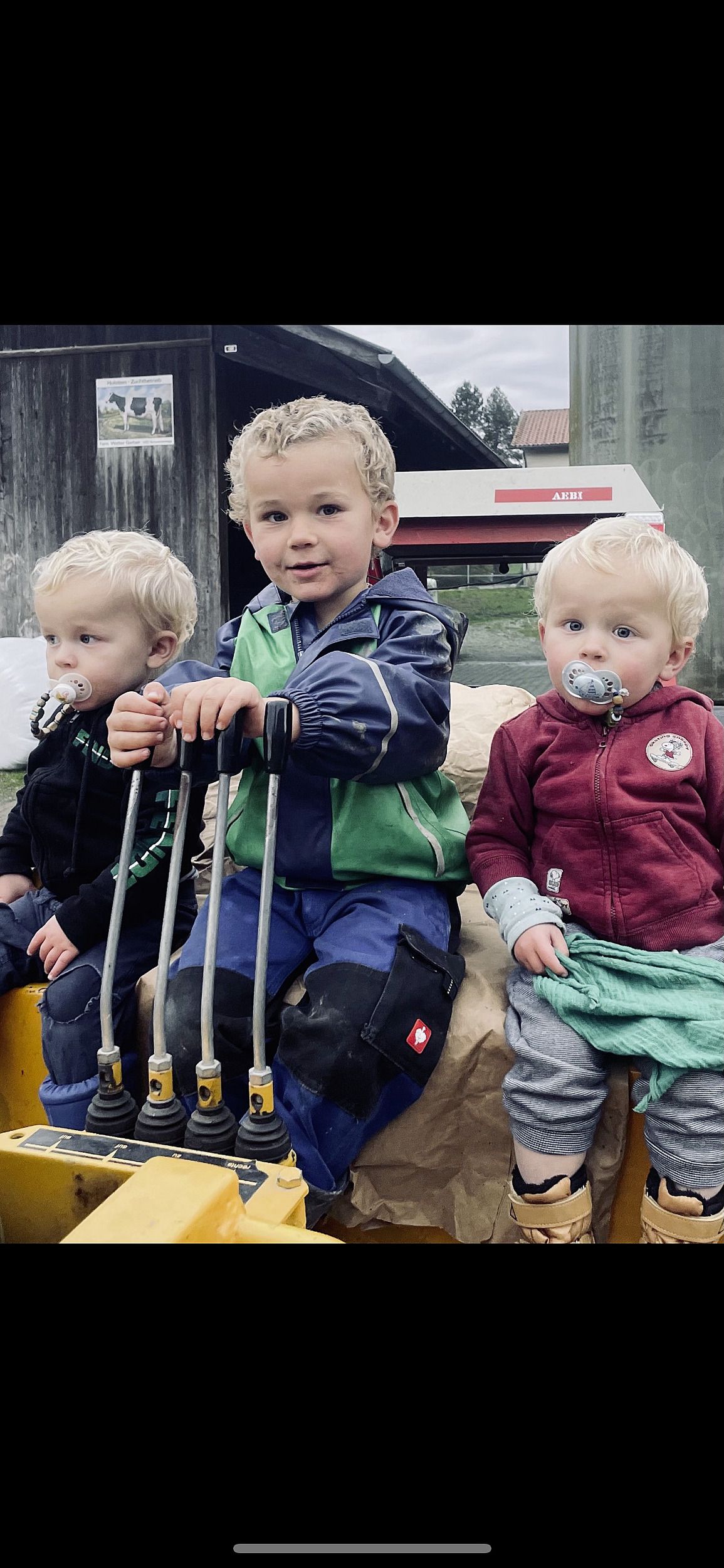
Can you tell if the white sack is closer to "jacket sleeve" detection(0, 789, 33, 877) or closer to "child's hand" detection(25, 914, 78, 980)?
"jacket sleeve" detection(0, 789, 33, 877)

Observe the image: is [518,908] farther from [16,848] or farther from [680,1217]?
[16,848]

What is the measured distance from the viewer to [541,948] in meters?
1.25

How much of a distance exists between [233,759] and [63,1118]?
2.10ft

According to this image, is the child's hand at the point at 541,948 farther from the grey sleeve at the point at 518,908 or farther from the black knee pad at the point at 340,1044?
the black knee pad at the point at 340,1044

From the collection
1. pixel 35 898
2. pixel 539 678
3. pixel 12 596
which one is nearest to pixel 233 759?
pixel 35 898

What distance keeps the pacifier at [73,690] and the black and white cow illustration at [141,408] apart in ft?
14.0

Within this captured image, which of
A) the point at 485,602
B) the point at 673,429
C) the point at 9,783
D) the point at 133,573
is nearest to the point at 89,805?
the point at 133,573

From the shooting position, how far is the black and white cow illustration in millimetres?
5301

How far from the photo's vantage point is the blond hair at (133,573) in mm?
1469

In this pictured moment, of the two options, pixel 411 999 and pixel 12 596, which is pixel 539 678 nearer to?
pixel 411 999

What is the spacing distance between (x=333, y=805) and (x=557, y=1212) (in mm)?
582

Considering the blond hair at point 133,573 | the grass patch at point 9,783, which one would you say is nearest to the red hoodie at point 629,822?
the blond hair at point 133,573

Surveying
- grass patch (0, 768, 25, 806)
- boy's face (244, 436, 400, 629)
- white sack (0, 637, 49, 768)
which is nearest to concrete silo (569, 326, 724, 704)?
boy's face (244, 436, 400, 629)

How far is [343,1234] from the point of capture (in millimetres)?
1383
